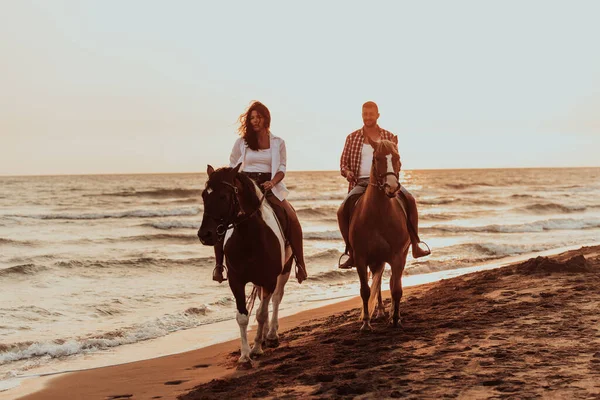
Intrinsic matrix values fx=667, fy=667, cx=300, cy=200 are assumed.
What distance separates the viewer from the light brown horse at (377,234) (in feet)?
25.7

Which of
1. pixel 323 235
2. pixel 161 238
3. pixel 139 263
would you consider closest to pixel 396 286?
pixel 139 263

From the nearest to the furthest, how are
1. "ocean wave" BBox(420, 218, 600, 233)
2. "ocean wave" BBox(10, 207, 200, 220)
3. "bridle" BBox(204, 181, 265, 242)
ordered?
1. "bridle" BBox(204, 181, 265, 242)
2. "ocean wave" BBox(420, 218, 600, 233)
3. "ocean wave" BBox(10, 207, 200, 220)

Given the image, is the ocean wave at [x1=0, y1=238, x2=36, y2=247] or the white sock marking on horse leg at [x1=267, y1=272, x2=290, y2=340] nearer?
the white sock marking on horse leg at [x1=267, y1=272, x2=290, y2=340]

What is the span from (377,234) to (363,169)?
3.88ft

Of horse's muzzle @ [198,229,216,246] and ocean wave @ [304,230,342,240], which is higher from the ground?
horse's muzzle @ [198,229,216,246]

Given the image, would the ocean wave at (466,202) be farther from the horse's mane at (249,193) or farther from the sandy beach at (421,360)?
the horse's mane at (249,193)

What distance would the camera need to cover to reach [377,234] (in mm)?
7910

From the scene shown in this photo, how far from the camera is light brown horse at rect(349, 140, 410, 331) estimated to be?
7.82 meters

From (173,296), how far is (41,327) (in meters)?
3.55

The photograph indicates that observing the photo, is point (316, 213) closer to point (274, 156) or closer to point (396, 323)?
point (396, 323)

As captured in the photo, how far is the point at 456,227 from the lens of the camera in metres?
32.2

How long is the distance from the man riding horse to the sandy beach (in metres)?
1.19

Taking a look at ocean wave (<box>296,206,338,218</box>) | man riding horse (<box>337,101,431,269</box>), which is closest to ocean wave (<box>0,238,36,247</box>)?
ocean wave (<box>296,206,338,218</box>)

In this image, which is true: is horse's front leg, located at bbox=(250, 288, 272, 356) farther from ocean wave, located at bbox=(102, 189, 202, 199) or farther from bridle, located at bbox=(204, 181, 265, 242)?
ocean wave, located at bbox=(102, 189, 202, 199)
